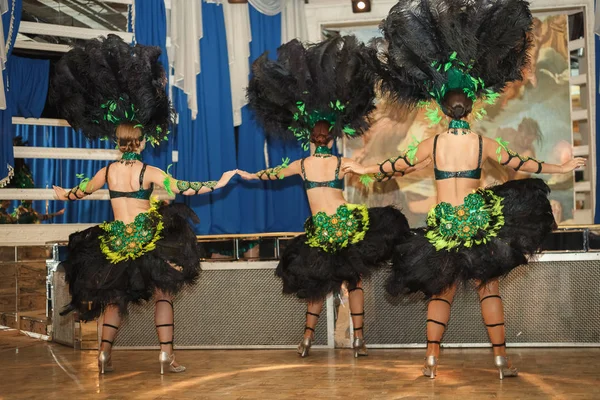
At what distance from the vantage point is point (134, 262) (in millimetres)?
5105

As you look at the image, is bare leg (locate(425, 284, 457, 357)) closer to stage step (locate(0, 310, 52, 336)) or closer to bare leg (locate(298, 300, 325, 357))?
bare leg (locate(298, 300, 325, 357))

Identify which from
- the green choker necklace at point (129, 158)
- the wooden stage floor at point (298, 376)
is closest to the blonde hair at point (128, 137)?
the green choker necklace at point (129, 158)

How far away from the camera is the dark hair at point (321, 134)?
5840 mm

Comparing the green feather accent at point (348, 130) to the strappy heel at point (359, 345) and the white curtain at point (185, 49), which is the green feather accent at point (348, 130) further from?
the white curtain at point (185, 49)

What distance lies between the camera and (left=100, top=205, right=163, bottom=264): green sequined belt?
5117mm

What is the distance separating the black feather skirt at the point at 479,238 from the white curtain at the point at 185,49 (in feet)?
11.8

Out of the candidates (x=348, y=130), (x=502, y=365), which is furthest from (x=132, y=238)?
(x=502, y=365)

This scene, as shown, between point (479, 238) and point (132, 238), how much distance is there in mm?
2190

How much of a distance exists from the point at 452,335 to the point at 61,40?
5.23 meters

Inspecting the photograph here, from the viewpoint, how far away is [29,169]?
8555 mm

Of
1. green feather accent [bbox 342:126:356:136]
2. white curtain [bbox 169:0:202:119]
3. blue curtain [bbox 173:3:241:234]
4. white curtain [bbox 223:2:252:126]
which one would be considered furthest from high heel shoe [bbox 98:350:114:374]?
white curtain [bbox 223:2:252:126]

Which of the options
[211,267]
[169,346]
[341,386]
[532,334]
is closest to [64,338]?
[211,267]

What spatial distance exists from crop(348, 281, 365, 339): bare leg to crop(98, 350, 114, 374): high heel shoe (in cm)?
176

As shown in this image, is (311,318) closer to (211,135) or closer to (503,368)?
(503,368)
